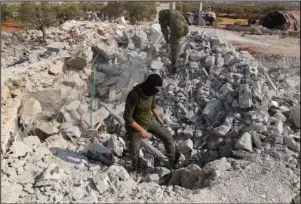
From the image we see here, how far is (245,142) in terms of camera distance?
455cm

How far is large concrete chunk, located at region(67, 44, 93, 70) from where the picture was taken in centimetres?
708

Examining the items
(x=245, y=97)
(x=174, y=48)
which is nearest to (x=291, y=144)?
(x=245, y=97)

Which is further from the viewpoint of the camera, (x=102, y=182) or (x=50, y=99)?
(x=50, y=99)

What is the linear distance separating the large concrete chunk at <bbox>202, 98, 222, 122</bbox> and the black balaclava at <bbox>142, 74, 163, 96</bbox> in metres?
2.07

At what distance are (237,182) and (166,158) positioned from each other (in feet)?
5.16

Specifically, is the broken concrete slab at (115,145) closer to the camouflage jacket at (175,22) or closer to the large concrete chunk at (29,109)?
the large concrete chunk at (29,109)

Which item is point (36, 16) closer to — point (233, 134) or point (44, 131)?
point (44, 131)

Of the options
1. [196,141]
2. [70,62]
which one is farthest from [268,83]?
[70,62]

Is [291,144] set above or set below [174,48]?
below

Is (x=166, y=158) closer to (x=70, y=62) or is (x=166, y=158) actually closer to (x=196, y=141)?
(x=196, y=141)

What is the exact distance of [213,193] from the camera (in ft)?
12.2

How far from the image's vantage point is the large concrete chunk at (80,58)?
23.2 feet

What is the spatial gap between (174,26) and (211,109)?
1.97 metres

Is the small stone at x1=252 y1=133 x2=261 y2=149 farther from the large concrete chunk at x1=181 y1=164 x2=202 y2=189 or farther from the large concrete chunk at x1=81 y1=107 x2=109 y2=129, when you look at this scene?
the large concrete chunk at x1=81 y1=107 x2=109 y2=129
